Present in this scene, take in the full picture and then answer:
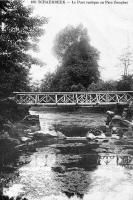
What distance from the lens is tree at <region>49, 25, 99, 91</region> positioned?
45.2 meters

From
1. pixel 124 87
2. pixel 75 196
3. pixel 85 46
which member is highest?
pixel 85 46

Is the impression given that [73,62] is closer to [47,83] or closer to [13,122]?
[47,83]

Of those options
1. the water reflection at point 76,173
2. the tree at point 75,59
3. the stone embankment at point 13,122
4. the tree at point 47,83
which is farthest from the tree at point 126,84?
the water reflection at point 76,173

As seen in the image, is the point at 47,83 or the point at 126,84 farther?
the point at 47,83

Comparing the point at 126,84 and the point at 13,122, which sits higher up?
the point at 126,84

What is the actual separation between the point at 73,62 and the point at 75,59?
0.88 metres

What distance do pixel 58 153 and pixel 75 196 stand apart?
5.30 meters

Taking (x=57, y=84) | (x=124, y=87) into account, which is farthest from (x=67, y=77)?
(x=124, y=87)

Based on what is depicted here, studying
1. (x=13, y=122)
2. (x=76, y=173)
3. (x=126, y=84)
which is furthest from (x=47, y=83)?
(x=76, y=173)

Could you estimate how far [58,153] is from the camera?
13.5 m

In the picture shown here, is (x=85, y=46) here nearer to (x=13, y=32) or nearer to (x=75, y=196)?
(x=13, y=32)

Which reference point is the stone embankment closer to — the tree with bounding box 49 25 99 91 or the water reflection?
the water reflection

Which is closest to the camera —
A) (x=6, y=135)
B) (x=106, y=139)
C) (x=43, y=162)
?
(x=43, y=162)

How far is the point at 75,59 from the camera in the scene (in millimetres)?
46000
